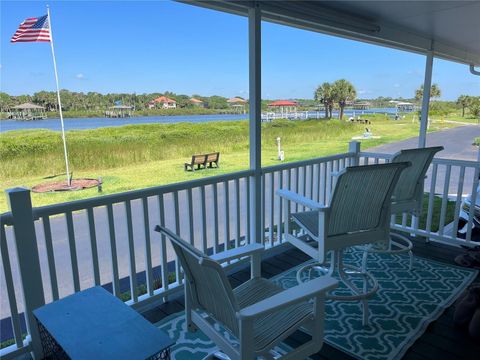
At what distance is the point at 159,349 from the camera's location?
1.21 m

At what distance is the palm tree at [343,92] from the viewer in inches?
612

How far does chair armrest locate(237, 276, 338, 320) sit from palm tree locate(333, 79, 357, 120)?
14.7 meters

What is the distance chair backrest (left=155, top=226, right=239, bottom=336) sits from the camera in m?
1.18

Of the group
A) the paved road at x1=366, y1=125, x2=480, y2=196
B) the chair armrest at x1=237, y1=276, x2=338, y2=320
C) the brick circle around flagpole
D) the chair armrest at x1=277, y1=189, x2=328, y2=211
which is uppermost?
the chair armrest at x1=277, y1=189, x2=328, y2=211

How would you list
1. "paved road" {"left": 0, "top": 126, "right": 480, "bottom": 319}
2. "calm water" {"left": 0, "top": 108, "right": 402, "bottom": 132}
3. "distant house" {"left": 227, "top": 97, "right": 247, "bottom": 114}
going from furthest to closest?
"distant house" {"left": 227, "top": 97, "right": 247, "bottom": 114} → "calm water" {"left": 0, "top": 108, "right": 402, "bottom": 132} → "paved road" {"left": 0, "top": 126, "right": 480, "bottom": 319}

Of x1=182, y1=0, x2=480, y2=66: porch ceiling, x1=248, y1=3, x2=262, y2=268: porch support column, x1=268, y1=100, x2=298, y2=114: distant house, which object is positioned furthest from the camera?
x1=268, y1=100, x2=298, y2=114: distant house

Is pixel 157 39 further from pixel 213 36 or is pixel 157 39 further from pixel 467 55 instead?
pixel 467 55

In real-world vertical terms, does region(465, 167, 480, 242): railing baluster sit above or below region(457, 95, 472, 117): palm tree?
below

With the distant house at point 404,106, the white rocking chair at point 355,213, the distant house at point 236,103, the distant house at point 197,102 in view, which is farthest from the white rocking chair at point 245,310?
the distant house at point 197,102

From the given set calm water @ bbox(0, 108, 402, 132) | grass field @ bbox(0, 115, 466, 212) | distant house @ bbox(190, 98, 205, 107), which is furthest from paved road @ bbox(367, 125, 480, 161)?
distant house @ bbox(190, 98, 205, 107)

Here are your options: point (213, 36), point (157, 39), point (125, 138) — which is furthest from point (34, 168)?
point (213, 36)

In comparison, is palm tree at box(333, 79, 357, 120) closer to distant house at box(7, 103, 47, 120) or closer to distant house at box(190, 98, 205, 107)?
distant house at box(190, 98, 205, 107)

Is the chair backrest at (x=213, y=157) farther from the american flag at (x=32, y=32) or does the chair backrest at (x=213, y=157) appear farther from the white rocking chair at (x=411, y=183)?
the white rocking chair at (x=411, y=183)

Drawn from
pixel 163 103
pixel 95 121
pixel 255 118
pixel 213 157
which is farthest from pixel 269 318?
pixel 163 103
